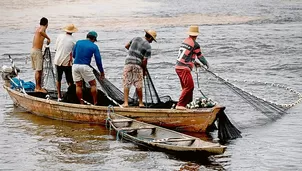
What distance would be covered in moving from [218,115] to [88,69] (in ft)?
9.26

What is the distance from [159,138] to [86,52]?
98.3 inches

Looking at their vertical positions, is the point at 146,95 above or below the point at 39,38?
below

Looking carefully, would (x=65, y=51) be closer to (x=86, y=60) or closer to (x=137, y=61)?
(x=86, y=60)

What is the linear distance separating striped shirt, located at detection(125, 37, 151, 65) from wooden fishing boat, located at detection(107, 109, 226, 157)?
3.50ft

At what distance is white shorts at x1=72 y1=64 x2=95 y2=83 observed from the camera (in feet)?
43.8

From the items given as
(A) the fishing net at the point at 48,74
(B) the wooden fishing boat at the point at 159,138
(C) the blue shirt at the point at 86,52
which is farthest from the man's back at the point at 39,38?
(B) the wooden fishing boat at the point at 159,138

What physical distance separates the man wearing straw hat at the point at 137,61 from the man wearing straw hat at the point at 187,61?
635 mm

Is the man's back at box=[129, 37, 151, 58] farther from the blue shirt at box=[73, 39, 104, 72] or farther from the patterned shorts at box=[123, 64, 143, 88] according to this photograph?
the blue shirt at box=[73, 39, 104, 72]

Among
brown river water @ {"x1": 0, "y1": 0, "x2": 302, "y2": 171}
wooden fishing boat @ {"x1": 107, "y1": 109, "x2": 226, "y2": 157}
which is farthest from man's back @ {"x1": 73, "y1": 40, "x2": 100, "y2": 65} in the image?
brown river water @ {"x1": 0, "y1": 0, "x2": 302, "y2": 171}

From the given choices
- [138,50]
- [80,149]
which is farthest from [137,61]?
[80,149]

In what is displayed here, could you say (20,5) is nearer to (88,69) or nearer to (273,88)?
(273,88)

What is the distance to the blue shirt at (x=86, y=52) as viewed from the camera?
43.5 ft

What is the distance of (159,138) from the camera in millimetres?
11930

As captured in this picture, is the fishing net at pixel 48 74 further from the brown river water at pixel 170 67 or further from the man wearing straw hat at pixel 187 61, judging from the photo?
the man wearing straw hat at pixel 187 61
